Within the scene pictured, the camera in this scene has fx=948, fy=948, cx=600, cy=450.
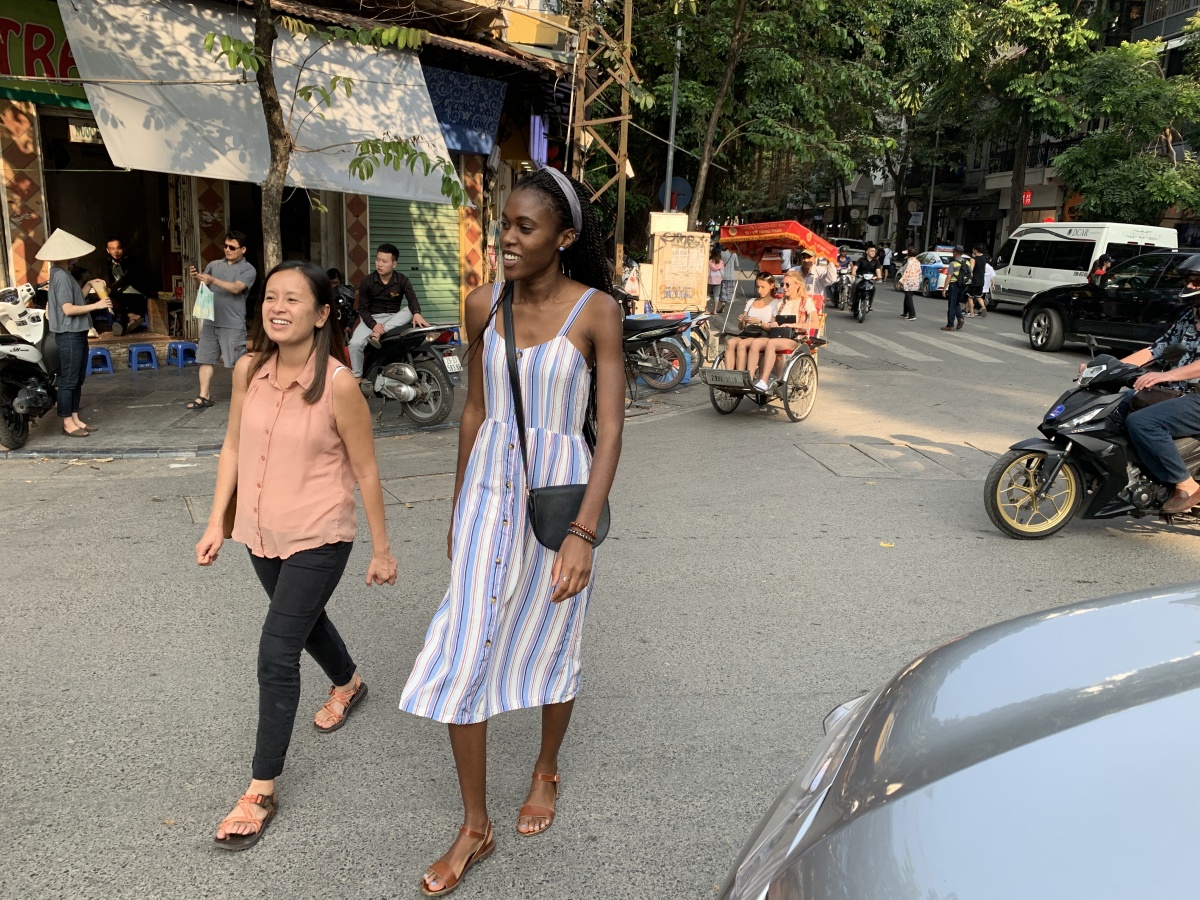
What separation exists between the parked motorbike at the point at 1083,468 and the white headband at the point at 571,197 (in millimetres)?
3979

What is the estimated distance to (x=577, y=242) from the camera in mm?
2518

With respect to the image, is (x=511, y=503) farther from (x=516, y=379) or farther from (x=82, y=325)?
(x=82, y=325)

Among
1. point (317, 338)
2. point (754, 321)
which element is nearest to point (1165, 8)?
point (754, 321)

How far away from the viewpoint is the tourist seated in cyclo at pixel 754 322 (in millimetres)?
8977

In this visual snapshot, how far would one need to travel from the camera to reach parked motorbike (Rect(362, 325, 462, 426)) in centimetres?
836

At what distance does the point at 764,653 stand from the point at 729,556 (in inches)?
49.5

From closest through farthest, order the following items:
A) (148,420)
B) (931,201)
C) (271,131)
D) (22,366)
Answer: (22,366), (271,131), (148,420), (931,201)

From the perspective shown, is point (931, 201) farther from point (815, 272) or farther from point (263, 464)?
point (263, 464)

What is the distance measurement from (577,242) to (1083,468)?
13.9ft

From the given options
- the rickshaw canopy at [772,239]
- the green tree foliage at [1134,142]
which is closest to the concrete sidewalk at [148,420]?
the rickshaw canopy at [772,239]

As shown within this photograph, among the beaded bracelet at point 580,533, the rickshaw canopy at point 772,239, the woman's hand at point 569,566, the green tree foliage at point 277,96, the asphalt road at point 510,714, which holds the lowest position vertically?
the asphalt road at point 510,714

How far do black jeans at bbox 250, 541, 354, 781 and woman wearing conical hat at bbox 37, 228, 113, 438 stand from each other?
556 cm

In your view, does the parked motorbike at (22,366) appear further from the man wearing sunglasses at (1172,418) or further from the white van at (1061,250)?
the white van at (1061,250)

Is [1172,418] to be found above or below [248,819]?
above
